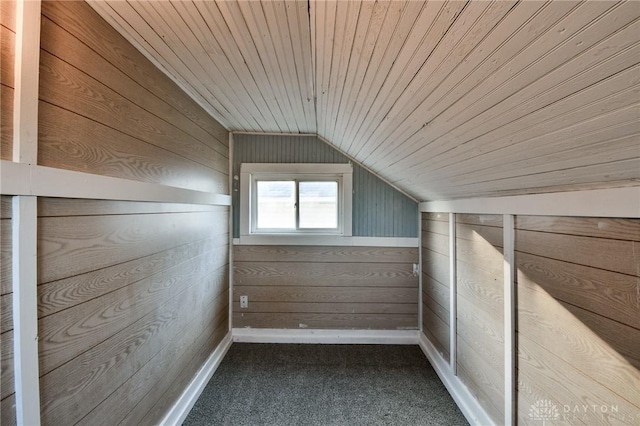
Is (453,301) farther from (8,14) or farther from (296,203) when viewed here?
(8,14)

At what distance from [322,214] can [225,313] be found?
1.25 meters

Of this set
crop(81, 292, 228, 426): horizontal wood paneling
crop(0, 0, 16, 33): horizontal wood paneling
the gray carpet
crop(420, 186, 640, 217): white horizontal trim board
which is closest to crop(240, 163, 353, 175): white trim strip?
crop(420, 186, 640, 217): white horizontal trim board

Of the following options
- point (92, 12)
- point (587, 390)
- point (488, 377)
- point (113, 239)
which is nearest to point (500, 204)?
point (587, 390)

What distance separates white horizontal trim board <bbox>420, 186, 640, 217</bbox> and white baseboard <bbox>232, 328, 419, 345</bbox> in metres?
1.47

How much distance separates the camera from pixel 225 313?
91.3 inches

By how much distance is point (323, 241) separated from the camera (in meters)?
2.41

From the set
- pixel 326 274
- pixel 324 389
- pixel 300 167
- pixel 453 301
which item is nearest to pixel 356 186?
pixel 300 167

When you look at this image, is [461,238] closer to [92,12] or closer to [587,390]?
[587,390]

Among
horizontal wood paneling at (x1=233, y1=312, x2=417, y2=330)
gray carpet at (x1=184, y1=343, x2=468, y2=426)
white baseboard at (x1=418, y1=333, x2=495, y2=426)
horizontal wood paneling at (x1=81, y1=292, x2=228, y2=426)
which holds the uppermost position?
→ horizontal wood paneling at (x1=81, y1=292, x2=228, y2=426)

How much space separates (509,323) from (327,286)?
4.79 ft

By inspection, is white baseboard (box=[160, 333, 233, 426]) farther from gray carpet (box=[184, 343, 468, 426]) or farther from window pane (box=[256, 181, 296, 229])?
window pane (box=[256, 181, 296, 229])

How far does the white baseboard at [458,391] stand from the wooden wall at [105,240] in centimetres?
173

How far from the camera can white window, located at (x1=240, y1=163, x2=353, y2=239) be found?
8.07 ft

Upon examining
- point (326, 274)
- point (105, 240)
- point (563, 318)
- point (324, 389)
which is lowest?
point (324, 389)
